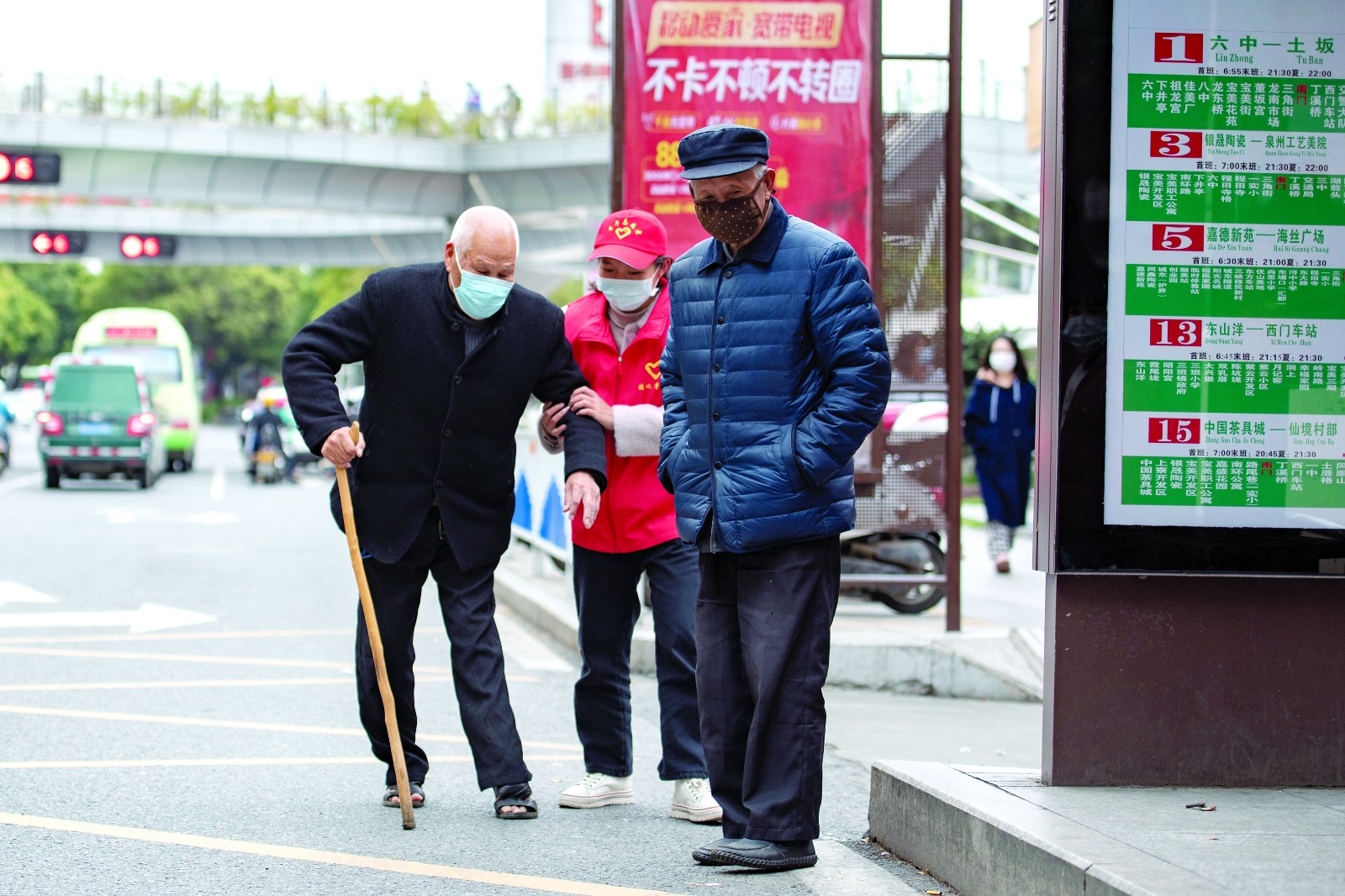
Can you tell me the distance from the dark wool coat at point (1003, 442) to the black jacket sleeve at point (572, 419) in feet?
26.6

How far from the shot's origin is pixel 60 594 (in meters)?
11.6

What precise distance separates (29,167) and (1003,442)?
56.4 feet

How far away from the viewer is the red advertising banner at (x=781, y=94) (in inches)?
339

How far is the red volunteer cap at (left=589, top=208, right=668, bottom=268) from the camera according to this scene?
523 centimetres

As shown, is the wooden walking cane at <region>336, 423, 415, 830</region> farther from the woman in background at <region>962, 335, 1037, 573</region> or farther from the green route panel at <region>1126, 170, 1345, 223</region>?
the woman in background at <region>962, 335, 1037, 573</region>

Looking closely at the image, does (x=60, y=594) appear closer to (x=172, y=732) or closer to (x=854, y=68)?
(x=172, y=732)

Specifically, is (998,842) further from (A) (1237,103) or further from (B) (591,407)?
(A) (1237,103)

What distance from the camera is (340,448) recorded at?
498cm

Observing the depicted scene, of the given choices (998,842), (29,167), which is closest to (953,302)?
(998,842)

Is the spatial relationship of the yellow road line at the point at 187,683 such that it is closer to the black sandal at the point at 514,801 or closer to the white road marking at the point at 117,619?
the white road marking at the point at 117,619

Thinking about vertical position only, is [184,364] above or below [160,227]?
below

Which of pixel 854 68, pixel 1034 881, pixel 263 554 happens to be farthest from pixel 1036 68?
pixel 1034 881

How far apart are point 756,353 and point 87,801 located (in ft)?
8.48

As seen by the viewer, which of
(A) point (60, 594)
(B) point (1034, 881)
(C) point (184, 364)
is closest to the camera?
(B) point (1034, 881)
